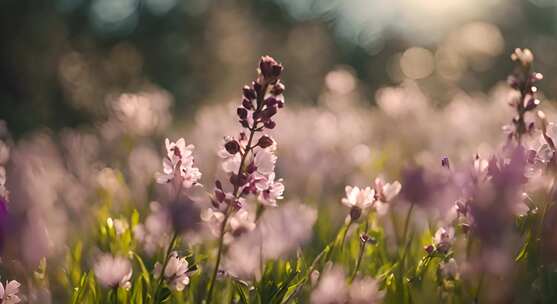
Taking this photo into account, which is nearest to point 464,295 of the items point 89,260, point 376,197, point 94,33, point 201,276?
point 376,197

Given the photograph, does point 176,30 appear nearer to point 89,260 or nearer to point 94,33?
point 94,33

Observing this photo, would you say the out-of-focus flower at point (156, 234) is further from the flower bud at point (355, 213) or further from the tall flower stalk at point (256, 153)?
the flower bud at point (355, 213)

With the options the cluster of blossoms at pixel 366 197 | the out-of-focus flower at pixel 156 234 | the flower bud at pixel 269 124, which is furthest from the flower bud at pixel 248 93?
the out-of-focus flower at pixel 156 234

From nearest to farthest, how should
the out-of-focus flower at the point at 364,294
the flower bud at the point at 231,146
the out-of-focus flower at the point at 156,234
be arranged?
the out-of-focus flower at the point at 364,294 → the flower bud at the point at 231,146 → the out-of-focus flower at the point at 156,234

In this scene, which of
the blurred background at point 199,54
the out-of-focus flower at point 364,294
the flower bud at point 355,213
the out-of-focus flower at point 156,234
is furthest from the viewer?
the blurred background at point 199,54

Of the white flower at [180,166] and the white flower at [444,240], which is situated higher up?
the white flower at [180,166]

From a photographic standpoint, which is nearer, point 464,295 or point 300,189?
point 464,295

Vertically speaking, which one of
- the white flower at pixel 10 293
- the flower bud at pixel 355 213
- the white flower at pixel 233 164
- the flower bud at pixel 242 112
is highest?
the flower bud at pixel 242 112

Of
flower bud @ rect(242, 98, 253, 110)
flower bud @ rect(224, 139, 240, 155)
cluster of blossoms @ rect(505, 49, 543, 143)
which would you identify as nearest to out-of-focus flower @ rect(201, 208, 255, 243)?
flower bud @ rect(224, 139, 240, 155)
